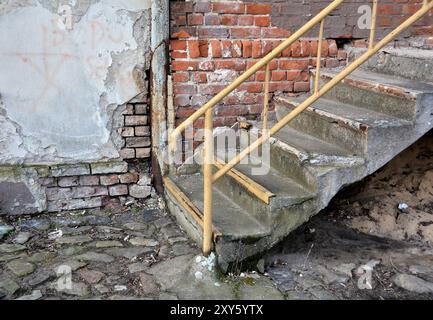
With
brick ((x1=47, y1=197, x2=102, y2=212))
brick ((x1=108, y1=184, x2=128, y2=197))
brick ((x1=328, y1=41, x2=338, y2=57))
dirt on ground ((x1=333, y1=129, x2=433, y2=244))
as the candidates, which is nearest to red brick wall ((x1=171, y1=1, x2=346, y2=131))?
brick ((x1=328, y1=41, x2=338, y2=57))

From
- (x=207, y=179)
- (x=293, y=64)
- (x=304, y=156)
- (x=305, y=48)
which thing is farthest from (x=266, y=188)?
(x=305, y=48)

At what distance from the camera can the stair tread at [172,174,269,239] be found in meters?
3.05

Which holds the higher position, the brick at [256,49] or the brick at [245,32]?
the brick at [245,32]

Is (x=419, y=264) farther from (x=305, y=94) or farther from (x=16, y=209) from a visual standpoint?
(x=16, y=209)

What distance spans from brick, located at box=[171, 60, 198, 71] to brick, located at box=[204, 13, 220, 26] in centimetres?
31

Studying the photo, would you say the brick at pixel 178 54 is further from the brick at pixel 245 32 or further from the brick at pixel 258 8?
the brick at pixel 258 8

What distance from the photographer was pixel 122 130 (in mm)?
3969

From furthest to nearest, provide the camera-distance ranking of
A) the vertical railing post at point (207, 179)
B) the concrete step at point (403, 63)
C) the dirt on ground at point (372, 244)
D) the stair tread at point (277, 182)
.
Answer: the concrete step at point (403, 63) < the stair tread at point (277, 182) < the dirt on ground at point (372, 244) < the vertical railing post at point (207, 179)

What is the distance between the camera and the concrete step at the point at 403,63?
357 cm

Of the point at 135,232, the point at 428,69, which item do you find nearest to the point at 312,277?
the point at 135,232

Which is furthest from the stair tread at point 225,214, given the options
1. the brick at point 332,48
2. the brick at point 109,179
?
the brick at point 332,48

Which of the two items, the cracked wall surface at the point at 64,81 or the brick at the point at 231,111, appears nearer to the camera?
the cracked wall surface at the point at 64,81

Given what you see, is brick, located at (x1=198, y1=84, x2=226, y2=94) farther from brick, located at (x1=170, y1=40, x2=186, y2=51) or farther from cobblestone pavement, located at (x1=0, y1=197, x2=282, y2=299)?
cobblestone pavement, located at (x1=0, y1=197, x2=282, y2=299)

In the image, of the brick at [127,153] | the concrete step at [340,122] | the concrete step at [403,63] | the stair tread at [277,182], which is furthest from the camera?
the brick at [127,153]
